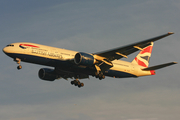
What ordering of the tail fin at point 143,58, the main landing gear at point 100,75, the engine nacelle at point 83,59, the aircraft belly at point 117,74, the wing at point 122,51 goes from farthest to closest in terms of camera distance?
1. the tail fin at point 143,58
2. the aircraft belly at point 117,74
3. the main landing gear at point 100,75
4. the engine nacelle at point 83,59
5. the wing at point 122,51

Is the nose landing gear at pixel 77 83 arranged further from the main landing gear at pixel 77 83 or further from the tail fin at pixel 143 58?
the tail fin at pixel 143 58

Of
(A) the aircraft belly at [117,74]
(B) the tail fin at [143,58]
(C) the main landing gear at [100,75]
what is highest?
(B) the tail fin at [143,58]

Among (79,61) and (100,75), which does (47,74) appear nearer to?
(100,75)

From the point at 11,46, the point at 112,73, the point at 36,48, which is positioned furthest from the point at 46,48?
the point at 112,73

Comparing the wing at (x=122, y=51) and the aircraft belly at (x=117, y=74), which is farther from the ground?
the wing at (x=122, y=51)

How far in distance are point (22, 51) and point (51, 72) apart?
10283 millimetres

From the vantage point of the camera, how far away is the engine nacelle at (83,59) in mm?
43438

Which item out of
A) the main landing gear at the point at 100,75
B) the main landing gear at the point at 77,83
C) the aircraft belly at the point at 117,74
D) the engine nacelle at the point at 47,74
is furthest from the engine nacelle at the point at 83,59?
the engine nacelle at the point at 47,74

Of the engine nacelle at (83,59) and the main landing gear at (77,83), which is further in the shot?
the main landing gear at (77,83)

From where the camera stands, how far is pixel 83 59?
43500mm

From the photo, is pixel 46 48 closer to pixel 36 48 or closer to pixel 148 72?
pixel 36 48

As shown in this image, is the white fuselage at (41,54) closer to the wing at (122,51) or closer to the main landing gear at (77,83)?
the wing at (122,51)

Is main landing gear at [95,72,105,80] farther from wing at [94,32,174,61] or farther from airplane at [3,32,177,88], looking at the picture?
wing at [94,32,174,61]

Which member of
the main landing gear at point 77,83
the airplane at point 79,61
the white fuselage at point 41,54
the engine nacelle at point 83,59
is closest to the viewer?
the white fuselage at point 41,54
